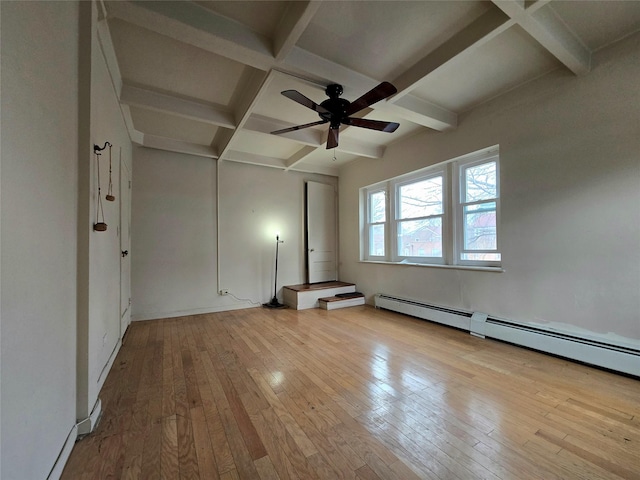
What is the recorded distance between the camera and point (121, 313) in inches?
118

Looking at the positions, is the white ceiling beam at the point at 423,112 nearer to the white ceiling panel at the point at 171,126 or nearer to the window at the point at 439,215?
the window at the point at 439,215

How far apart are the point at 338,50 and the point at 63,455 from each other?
3.31 m

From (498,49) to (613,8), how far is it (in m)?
0.71

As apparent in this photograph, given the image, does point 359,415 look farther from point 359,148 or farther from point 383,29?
point 359,148

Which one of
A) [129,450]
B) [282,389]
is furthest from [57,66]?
[282,389]

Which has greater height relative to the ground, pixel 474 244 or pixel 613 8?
pixel 613 8

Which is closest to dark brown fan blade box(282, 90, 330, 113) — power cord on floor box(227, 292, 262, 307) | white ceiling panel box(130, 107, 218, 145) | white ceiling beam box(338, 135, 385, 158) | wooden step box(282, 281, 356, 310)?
white ceiling beam box(338, 135, 385, 158)

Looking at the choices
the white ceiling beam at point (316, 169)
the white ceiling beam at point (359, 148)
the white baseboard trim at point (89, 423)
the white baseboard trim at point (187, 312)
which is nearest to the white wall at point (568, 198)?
the white ceiling beam at point (359, 148)

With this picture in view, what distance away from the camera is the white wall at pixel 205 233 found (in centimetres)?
400

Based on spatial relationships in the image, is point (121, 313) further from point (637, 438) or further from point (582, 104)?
point (582, 104)

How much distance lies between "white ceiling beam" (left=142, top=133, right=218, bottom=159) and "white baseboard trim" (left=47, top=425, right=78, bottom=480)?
3.72 metres

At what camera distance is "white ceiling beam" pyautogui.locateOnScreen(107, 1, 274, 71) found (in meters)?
1.73

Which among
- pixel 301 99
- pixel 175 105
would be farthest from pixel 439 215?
pixel 175 105

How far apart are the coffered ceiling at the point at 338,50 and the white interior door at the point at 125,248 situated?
2.75ft
